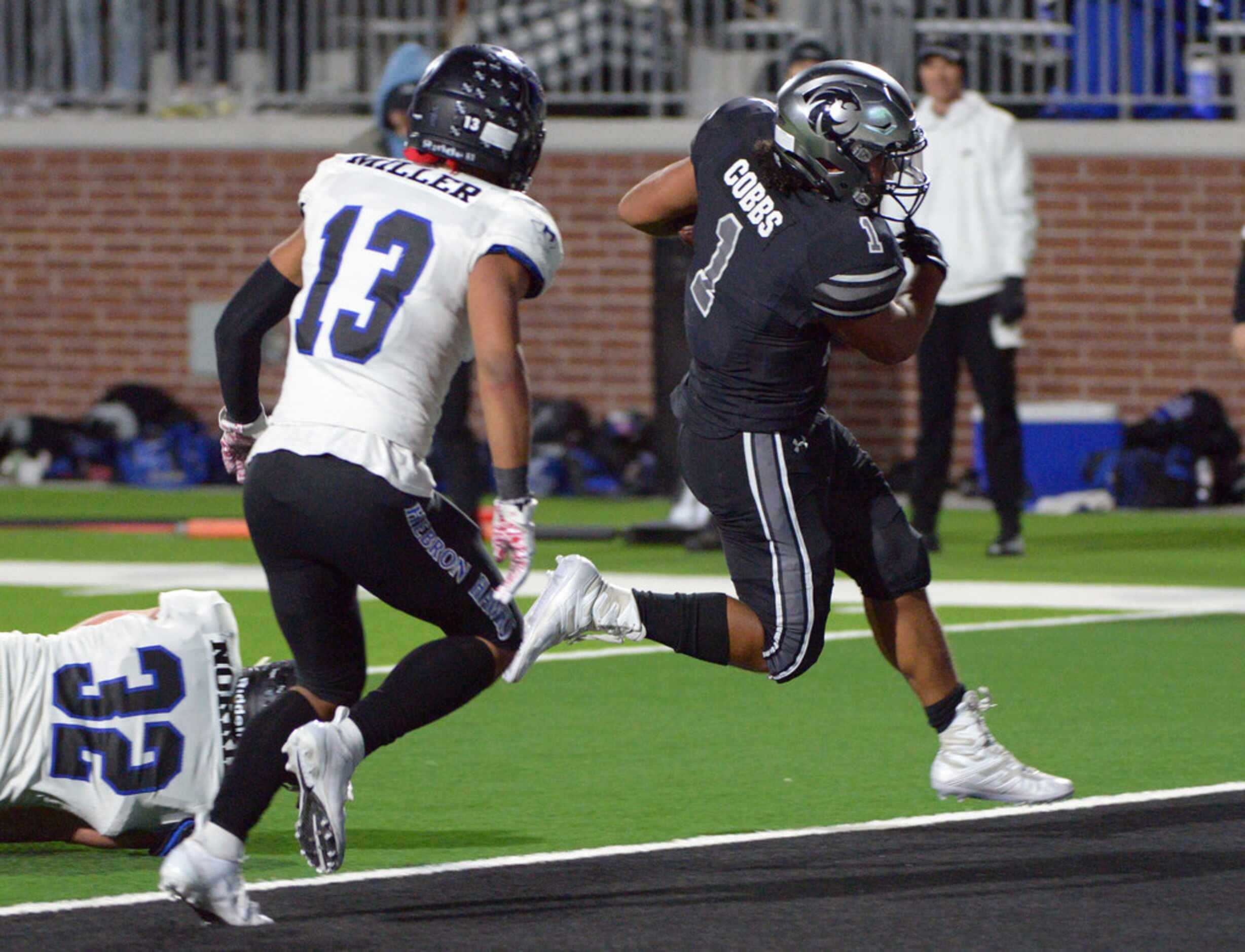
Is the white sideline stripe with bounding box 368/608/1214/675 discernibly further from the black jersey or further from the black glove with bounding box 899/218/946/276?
the black glove with bounding box 899/218/946/276

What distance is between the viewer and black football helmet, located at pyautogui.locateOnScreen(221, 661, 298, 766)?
515 cm

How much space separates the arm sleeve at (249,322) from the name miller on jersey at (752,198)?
1079mm

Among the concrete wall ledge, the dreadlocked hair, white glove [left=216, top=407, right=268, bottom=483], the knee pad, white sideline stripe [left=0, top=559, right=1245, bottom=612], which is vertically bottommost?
white sideline stripe [left=0, top=559, right=1245, bottom=612]

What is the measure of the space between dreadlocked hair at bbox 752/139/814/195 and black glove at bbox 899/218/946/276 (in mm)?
278

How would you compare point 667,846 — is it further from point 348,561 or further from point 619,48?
point 619,48

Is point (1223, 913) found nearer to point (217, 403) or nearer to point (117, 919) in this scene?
point (117, 919)

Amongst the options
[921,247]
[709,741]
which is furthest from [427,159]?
[709,741]

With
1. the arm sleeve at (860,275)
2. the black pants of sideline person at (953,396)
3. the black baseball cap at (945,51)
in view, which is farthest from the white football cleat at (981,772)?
the black baseball cap at (945,51)

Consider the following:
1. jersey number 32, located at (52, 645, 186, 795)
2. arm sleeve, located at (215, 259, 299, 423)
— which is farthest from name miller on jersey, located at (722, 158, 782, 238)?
jersey number 32, located at (52, 645, 186, 795)

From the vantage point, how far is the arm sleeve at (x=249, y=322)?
5020 millimetres

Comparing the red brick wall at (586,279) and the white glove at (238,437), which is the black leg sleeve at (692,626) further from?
the red brick wall at (586,279)

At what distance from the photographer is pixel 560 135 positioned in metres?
15.8

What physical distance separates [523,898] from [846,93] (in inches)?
75.7

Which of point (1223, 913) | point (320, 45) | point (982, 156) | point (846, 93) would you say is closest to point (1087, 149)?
point (982, 156)
